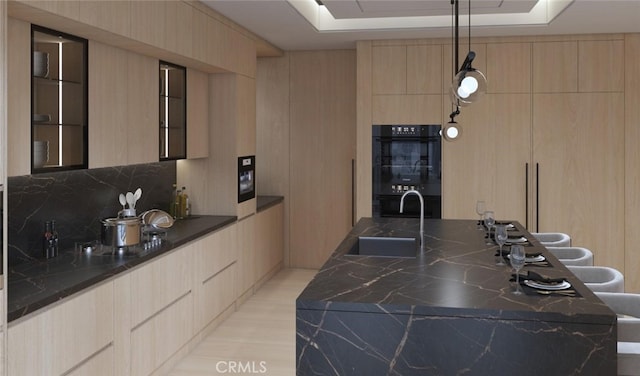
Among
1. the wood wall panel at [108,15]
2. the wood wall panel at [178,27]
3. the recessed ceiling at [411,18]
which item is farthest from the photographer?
the recessed ceiling at [411,18]

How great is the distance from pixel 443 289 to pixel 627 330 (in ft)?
2.65

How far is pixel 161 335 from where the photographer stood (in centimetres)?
397

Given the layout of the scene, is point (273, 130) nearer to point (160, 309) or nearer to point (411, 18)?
point (411, 18)

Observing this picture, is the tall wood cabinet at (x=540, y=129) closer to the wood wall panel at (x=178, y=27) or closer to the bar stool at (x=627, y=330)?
the wood wall panel at (x=178, y=27)

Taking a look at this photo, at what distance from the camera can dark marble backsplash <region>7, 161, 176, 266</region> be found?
3.40 m

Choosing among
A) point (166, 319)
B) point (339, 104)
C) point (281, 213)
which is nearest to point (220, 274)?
point (166, 319)

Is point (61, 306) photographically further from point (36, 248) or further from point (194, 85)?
point (194, 85)

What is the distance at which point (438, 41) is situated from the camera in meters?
6.36

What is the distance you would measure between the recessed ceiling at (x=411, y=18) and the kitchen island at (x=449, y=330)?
2.86 meters

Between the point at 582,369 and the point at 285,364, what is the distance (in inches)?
91.5

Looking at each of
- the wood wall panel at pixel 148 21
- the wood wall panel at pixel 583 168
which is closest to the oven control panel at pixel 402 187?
the wood wall panel at pixel 583 168

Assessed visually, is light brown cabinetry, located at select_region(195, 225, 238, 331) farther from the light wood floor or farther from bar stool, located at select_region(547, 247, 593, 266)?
bar stool, located at select_region(547, 247, 593, 266)

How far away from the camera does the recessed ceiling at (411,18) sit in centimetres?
502

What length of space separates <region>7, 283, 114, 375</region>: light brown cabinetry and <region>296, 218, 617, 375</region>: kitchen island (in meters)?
1.13
